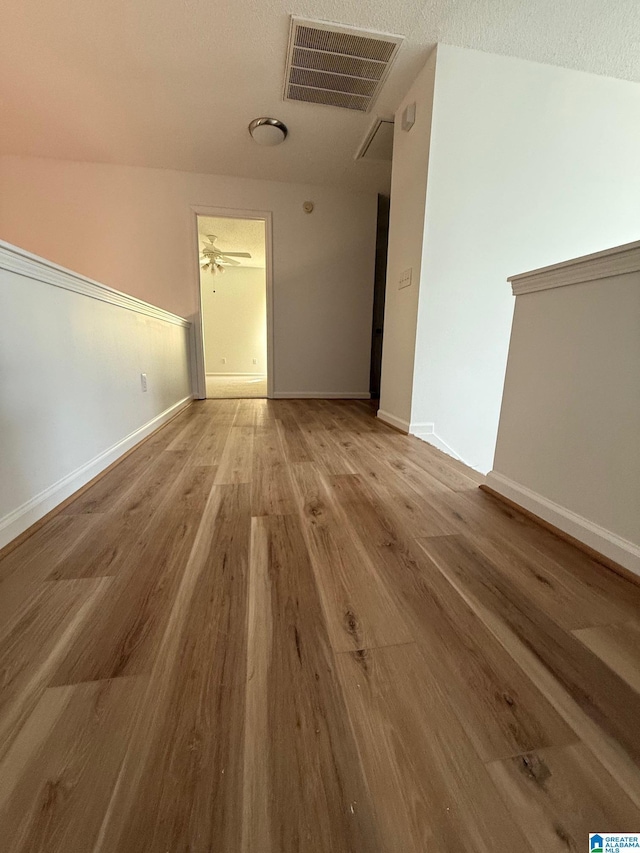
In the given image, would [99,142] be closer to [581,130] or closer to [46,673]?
[581,130]

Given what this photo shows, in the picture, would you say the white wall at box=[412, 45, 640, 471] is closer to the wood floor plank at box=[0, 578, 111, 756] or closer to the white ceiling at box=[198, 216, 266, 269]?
the wood floor plank at box=[0, 578, 111, 756]

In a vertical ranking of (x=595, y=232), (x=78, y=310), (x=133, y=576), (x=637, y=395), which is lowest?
(x=133, y=576)

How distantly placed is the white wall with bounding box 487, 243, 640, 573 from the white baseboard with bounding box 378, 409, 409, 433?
1.05 meters

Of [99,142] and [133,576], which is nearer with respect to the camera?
[133,576]

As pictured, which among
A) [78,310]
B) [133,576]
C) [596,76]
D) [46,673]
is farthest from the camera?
[596,76]

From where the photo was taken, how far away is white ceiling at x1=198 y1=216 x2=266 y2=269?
14.6 ft

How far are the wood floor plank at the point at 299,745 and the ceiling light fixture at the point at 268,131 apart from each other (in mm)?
3386

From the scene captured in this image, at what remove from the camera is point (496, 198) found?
7.04 ft

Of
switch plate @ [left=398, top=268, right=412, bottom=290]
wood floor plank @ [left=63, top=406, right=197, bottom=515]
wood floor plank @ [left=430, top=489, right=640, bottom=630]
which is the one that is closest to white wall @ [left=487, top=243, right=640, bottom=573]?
wood floor plank @ [left=430, top=489, right=640, bottom=630]

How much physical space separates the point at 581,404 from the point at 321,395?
10.6ft

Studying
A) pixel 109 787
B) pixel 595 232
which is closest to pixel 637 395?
pixel 109 787

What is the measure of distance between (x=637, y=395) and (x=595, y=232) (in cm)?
233

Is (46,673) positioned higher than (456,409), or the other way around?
(456,409)

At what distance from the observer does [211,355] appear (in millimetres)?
7223
